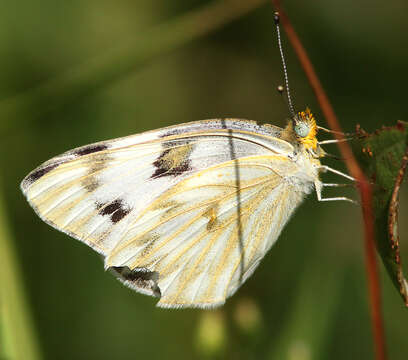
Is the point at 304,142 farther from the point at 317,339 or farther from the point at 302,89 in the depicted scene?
the point at 302,89

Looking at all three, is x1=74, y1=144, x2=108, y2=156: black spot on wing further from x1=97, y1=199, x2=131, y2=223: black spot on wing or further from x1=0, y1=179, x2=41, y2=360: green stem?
x1=0, y1=179, x2=41, y2=360: green stem

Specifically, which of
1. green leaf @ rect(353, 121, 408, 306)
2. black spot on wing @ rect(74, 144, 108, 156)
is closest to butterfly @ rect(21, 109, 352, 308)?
black spot on wing @ rect(74, 144, 108, 156)

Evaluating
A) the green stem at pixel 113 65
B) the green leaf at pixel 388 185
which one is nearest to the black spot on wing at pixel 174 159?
the green stem at pixel 113 65

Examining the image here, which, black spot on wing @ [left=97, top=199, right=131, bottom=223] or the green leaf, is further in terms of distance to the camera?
black spot on wing @ [left=97, top=199, right=131, bottom=223]

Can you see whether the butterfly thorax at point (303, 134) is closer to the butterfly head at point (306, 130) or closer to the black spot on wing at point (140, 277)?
the butterfly head at point (306, 130)

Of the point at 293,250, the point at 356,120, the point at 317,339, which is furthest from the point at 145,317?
the point at 356,120
